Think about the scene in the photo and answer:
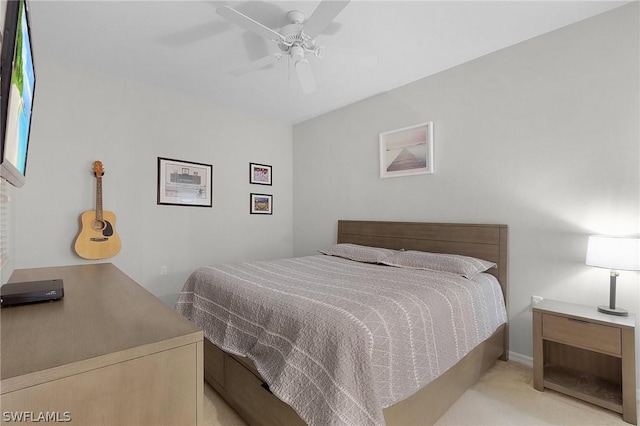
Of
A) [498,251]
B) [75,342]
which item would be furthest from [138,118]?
[498,251]

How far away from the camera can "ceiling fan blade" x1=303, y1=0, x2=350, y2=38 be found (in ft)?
5.40

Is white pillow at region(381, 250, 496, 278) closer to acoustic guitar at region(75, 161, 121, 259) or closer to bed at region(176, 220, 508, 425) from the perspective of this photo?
bed at region(176, 220, 508, 425)

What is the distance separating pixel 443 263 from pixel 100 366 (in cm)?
227

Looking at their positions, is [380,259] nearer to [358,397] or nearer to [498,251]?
[498,251]

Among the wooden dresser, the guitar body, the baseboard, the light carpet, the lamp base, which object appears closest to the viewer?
the wooden dresser

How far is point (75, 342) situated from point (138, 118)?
3111mm

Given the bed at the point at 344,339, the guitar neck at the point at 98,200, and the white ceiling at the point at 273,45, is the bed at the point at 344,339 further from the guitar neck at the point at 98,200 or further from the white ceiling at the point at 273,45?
the white ceiling at the point at 273,45

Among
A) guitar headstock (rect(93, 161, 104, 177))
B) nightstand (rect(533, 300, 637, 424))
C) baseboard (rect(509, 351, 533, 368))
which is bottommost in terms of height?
baseboard (rect(509, 351, 533, 368))

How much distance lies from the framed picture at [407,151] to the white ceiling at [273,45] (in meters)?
0.53

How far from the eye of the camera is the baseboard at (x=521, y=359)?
2.42 metres

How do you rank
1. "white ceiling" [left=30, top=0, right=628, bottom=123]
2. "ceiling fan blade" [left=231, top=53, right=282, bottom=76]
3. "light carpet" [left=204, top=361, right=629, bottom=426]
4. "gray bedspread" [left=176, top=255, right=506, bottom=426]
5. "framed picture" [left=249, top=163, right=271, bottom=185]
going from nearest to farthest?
"gray bedspread" [left=176, top=255, right=506, bottom=426]
"light carpet" [left=204, top=361, right=629, bottom=426]
"white ceiling" [left=30, top=0, right=628, bottom=123]
"ceiling fan blade" [left=231, top=53, right=282, bottom=76]
"framed picture" [left=249, top=163, right=271, bottom=185]

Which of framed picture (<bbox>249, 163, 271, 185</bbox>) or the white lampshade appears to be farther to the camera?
framed picture (<bbox>249, 163, 271, 185</bbox>)

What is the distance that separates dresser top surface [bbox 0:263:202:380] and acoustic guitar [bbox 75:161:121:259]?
76.9 inches

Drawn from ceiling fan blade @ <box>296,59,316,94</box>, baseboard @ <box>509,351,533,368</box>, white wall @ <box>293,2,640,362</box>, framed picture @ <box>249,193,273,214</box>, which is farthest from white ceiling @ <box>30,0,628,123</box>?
baseboard @ <box>509,351,533,368</box>
